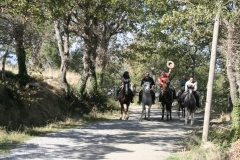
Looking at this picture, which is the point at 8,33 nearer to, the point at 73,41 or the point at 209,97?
the point at 209,97

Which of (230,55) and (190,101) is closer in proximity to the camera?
(230,55)

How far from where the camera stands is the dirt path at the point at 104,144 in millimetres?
10648

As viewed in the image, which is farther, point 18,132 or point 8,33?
point 8,33

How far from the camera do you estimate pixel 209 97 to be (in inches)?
450

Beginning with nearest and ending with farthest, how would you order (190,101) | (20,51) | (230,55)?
(230,55), (20,51), (190,101)

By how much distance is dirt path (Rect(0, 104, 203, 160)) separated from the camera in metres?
10.6

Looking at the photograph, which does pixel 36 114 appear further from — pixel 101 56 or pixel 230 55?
pixel 101 56

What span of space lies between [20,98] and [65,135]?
386 cm

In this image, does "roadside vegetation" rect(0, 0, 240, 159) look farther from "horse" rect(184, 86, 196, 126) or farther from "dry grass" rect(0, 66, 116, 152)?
"horse" rect(184, 86, 196, 126)

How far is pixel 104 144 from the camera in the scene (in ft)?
41.6

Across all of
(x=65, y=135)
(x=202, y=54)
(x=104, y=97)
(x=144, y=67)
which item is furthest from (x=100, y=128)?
(x=144, y=67)

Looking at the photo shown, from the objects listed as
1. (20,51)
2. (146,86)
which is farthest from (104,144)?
(146,86)

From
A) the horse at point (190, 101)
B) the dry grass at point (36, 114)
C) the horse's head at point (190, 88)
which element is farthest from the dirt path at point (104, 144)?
the horse's head at point (190, 88)

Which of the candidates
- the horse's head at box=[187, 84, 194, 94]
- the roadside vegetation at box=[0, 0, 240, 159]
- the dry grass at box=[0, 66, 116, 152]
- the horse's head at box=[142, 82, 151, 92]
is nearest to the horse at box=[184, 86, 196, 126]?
the horse's head at box=[187, 84, 194, 94]
